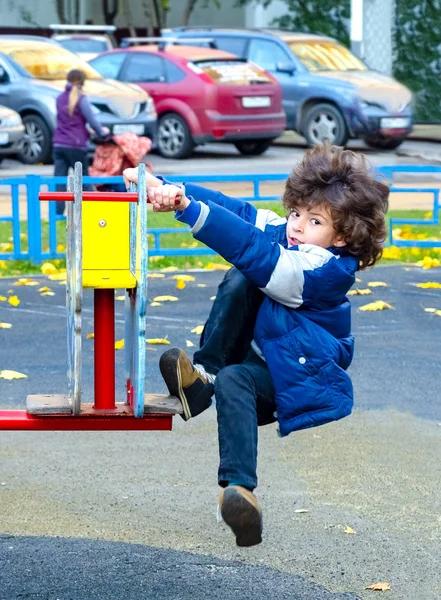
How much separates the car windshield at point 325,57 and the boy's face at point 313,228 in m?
17.4

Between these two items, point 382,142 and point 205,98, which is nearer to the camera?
point 205,98

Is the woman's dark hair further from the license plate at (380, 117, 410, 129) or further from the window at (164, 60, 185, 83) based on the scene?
the license plate at (380, 117, 410, 129)

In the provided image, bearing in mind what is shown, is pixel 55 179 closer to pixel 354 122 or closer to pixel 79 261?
pixel 79 261

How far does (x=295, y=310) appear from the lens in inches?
148

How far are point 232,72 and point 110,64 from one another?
6.99 ft

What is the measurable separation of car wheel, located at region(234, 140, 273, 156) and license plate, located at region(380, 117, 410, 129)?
1.74 metres

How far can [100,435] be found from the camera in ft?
20.2

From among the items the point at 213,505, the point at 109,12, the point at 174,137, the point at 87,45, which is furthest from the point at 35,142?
the point at 109,12

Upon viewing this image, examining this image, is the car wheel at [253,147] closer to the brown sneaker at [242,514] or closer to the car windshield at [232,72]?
the car windshield at [232,72]

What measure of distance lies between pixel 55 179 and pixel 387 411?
5.16 m

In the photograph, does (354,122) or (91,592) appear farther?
(354,122)

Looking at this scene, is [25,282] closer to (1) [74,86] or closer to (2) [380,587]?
(1) [74,86]

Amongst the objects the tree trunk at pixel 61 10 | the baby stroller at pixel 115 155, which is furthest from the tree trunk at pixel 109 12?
the baby stroller at pixel 115 155

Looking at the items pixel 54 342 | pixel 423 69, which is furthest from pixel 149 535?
pixel 423 69
